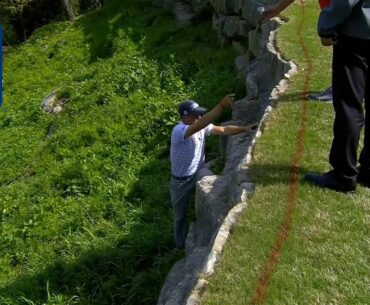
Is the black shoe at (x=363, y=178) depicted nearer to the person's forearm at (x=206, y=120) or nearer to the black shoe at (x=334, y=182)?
the black shoe at (x=334, y=182)

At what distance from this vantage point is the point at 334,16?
4477mm

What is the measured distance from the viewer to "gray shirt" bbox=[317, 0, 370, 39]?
4.47 metres

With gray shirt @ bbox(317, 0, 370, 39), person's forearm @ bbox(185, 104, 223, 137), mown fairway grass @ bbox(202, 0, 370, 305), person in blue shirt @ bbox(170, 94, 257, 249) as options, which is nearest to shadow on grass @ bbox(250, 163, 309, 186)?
mown fairway grass @ bbox(202, 0, 370, 305)

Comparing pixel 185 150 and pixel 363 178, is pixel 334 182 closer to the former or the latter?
pixel 363 178

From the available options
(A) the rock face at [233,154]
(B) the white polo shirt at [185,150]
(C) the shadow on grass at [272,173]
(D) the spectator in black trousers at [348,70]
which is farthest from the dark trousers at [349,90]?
(B) the white polo shirt at [185,150]

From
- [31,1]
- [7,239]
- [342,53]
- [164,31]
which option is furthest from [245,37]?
[31,1]

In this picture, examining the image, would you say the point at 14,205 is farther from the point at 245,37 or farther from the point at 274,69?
the point at 245,37

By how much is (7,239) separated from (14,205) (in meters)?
1.26

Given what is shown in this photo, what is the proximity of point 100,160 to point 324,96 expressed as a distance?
554cm

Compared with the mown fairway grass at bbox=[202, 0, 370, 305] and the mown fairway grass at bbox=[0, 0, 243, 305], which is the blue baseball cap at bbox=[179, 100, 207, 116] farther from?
the mown fairway grass at bbox=[0, 0, 243, 305]

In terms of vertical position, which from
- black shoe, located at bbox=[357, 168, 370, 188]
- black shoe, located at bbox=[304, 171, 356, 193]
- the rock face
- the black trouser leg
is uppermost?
the black trouser leg

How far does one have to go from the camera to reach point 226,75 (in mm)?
12602

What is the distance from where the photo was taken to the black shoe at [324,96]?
275 inches

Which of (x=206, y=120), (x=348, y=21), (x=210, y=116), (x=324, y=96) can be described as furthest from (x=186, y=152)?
(x=348, y=21)
